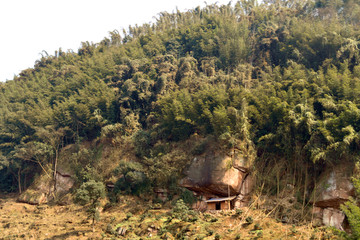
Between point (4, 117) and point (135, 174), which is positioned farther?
point (4, 117)

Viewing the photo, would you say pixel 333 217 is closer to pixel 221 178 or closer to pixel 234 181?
pixel 234 181

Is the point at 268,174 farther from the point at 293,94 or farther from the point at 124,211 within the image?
the point at 124,211

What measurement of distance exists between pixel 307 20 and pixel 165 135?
21376mm

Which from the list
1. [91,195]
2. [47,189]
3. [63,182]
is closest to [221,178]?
[91,195]

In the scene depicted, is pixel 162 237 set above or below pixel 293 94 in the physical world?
below

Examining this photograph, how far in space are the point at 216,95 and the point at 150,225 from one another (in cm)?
1019

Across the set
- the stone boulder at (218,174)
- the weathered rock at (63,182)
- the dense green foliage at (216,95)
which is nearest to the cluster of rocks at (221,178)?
the stone boulder at (218,174)

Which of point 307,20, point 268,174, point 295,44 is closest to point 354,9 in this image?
point 307,20

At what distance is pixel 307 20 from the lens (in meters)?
30.9

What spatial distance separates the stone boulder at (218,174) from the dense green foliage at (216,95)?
0.89m

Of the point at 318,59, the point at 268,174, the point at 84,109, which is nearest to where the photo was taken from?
the point at 268,174

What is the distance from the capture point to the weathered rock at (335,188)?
1484cm

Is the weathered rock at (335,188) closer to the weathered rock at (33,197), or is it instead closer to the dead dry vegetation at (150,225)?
the dead dry vegetation at (150,225)

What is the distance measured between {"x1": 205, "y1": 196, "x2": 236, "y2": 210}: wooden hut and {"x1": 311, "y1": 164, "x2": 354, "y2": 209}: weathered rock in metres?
4.82
